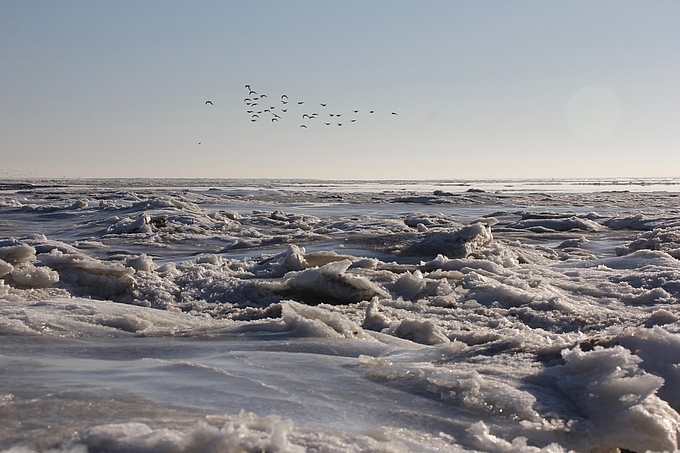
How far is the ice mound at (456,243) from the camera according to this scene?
7.43 metres

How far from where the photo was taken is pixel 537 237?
1212 cm

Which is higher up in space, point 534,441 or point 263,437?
point 263,437

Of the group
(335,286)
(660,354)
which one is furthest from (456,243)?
(660,354)

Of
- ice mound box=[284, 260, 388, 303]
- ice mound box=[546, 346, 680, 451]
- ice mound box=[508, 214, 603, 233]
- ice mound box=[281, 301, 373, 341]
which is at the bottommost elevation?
ice mound box=[508, 214, 603, 233]

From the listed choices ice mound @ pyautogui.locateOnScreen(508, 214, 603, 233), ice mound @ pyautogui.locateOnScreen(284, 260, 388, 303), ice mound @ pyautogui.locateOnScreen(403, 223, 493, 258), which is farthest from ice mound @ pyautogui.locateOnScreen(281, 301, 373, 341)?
ice mound @ pyautogui.locateOnScreen(508, 214, 603, 233)

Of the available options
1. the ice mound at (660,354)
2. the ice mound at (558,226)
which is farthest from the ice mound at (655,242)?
the ice mound at (660,354)

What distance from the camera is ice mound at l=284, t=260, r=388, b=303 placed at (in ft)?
17.3

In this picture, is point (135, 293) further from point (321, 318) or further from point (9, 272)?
point (321, 318)

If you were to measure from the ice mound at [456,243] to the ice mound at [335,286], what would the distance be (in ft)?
7.73

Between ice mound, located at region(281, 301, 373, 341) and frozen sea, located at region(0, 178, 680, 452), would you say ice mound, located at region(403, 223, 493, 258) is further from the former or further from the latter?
ice mound, located at region(281, 301, 373, 341)

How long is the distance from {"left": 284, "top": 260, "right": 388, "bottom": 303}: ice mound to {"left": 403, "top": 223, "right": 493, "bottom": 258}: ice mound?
2.36 metres

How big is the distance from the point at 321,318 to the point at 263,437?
6.82 ft

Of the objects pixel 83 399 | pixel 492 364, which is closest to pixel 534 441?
pixel 492 364

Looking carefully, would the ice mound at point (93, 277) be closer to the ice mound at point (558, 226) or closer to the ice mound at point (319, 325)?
the ice mound at point (319, 325)
